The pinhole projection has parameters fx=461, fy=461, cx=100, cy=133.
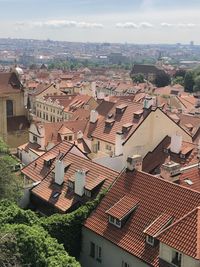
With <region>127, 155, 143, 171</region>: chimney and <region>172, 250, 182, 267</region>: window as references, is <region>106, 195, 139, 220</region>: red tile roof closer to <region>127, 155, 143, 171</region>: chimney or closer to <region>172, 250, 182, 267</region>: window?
<region>127, 155, 143, 171</region>: chimney

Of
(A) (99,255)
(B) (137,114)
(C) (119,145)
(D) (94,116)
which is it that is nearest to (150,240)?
(A) (99,255)

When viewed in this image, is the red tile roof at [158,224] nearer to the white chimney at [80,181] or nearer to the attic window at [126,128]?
the white chimney at [80,181]

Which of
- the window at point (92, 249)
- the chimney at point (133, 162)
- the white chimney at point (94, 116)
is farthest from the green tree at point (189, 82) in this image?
the window at point (92, 249)

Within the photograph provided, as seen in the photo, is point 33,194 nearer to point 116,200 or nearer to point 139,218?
point 116,200

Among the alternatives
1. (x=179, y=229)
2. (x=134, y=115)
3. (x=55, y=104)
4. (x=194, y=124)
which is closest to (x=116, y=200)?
(x=179, y=229)

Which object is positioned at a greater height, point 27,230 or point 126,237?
point 27,230
